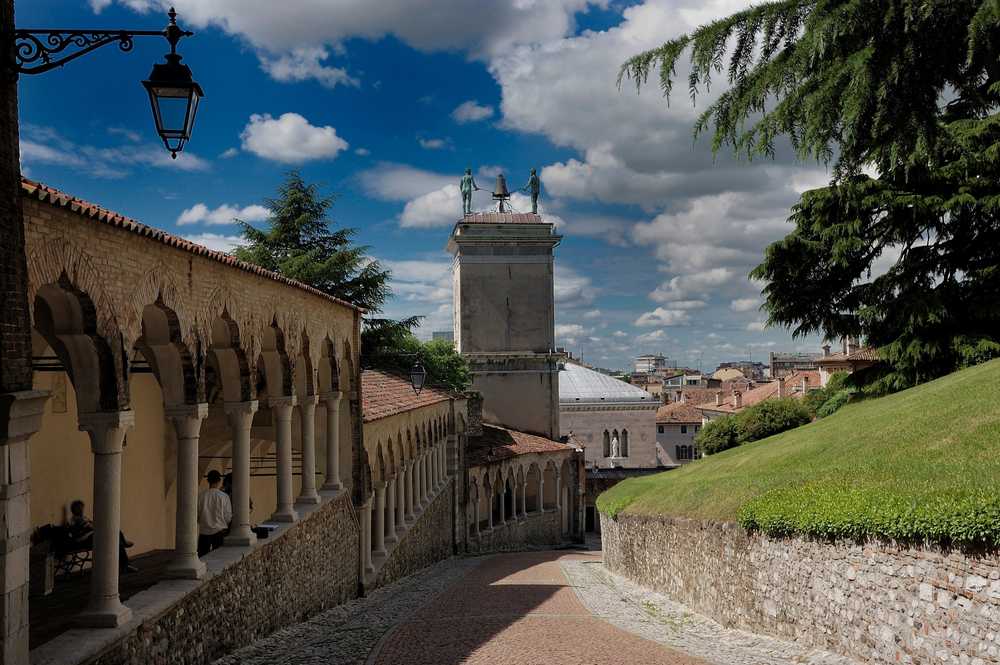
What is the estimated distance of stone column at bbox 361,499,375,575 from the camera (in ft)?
59.3

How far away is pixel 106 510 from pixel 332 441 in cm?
850

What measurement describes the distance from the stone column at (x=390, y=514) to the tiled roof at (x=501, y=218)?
28.3 meters

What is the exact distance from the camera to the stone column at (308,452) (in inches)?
592

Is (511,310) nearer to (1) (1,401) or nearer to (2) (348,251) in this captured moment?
(2) (348,251)

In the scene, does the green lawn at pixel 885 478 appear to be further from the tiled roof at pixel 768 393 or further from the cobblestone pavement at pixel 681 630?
the tiled roof at pixel 768 393

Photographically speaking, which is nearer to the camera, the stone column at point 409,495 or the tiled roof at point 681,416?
the stone column at point 409,495

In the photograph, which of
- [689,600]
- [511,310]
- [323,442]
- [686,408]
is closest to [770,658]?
[689,600]

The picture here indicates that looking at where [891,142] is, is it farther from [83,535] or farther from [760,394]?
[760,394]

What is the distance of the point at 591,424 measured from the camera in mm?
65375

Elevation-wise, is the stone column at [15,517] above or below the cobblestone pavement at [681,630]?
above

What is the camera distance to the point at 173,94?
6.39 m

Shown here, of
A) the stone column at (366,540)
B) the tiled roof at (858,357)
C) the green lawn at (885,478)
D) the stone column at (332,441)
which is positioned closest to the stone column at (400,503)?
the stone column at (366,540)

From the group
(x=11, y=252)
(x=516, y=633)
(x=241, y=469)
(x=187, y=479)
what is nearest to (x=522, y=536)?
(x=516, y=633)

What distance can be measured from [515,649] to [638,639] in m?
2.14
